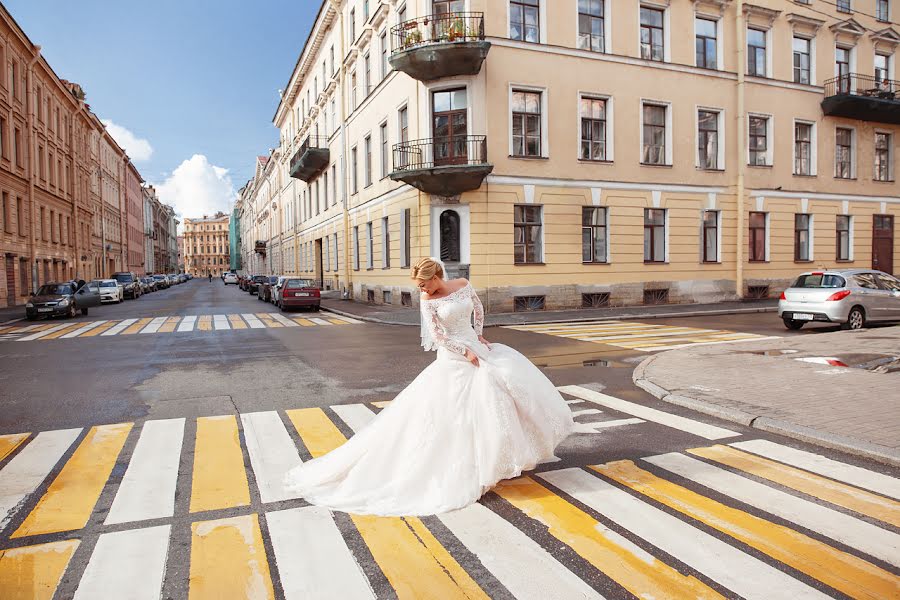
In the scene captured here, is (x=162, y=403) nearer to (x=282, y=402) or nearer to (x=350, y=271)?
(x=282, y=402)

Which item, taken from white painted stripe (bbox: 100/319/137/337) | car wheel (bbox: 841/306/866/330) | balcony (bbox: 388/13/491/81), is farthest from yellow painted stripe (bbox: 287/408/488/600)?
balcony (bbox: 388/13/491/81)

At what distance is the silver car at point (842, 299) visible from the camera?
15.0 m

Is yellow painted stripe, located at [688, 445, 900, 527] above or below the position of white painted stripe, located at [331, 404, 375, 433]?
below

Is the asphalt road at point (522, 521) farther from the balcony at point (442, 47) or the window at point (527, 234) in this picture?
the balcony at point (442, 47)

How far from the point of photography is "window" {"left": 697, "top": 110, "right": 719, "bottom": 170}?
24516 mm

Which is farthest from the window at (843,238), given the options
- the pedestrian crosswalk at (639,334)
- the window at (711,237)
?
the pedestrian crosswalk at (639,334)

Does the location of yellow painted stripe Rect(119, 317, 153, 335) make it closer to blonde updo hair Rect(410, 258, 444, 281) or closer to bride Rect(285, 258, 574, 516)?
bride Rect(285, 258, 574, 516)

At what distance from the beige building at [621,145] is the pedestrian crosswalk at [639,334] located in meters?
4.23

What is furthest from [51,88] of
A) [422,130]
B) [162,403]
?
[162,403]

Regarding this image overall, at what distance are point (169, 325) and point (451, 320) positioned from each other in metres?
17.5

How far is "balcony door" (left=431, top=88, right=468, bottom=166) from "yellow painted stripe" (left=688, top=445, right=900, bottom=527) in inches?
667

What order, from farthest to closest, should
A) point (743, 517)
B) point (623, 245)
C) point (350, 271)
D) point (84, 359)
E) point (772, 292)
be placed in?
point (350, 271)
point (772, 292)
point (623, 245)
point (84, 359)
point (743, 517)

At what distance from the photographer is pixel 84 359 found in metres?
12.1

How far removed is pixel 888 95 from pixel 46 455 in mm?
32867
